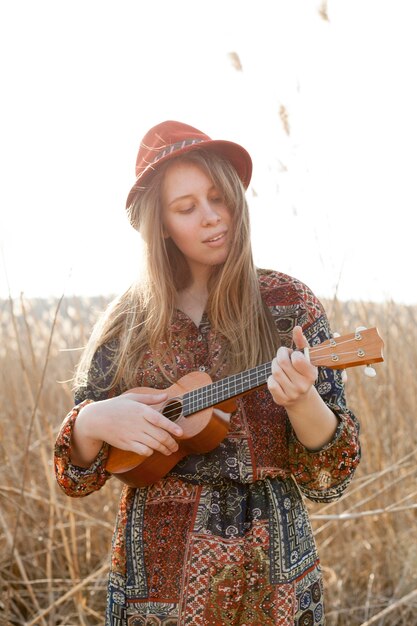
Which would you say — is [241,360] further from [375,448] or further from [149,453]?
[375,448]

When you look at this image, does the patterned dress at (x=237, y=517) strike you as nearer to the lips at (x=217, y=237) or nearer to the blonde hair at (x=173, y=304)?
the blonde hair at (x=173, y=304)

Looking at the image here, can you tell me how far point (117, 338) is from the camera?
199cm

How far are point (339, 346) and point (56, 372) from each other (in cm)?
365

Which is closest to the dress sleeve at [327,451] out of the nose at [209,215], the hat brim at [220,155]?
the nose at [209,215]

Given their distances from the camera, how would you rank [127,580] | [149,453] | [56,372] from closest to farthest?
[149,453] → [127,580] → [56,372]

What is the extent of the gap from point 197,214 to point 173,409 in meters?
0.50

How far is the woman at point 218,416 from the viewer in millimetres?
1645

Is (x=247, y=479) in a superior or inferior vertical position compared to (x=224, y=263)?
inferior

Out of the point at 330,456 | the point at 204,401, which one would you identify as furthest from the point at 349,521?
the point at 204,401

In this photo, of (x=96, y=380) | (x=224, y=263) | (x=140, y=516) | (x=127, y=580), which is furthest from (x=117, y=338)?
(x=127, y=580)

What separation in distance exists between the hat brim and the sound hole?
1.98ft

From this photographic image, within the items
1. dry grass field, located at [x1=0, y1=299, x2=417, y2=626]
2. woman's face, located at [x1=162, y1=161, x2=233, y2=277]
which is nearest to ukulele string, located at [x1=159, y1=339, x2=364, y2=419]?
woman's face, located at [x1=162, y1=161, x2=233, y2=277]

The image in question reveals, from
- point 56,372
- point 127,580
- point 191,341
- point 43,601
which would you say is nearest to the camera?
point 127,580

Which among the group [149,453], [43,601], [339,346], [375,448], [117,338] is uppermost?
[117,338]
